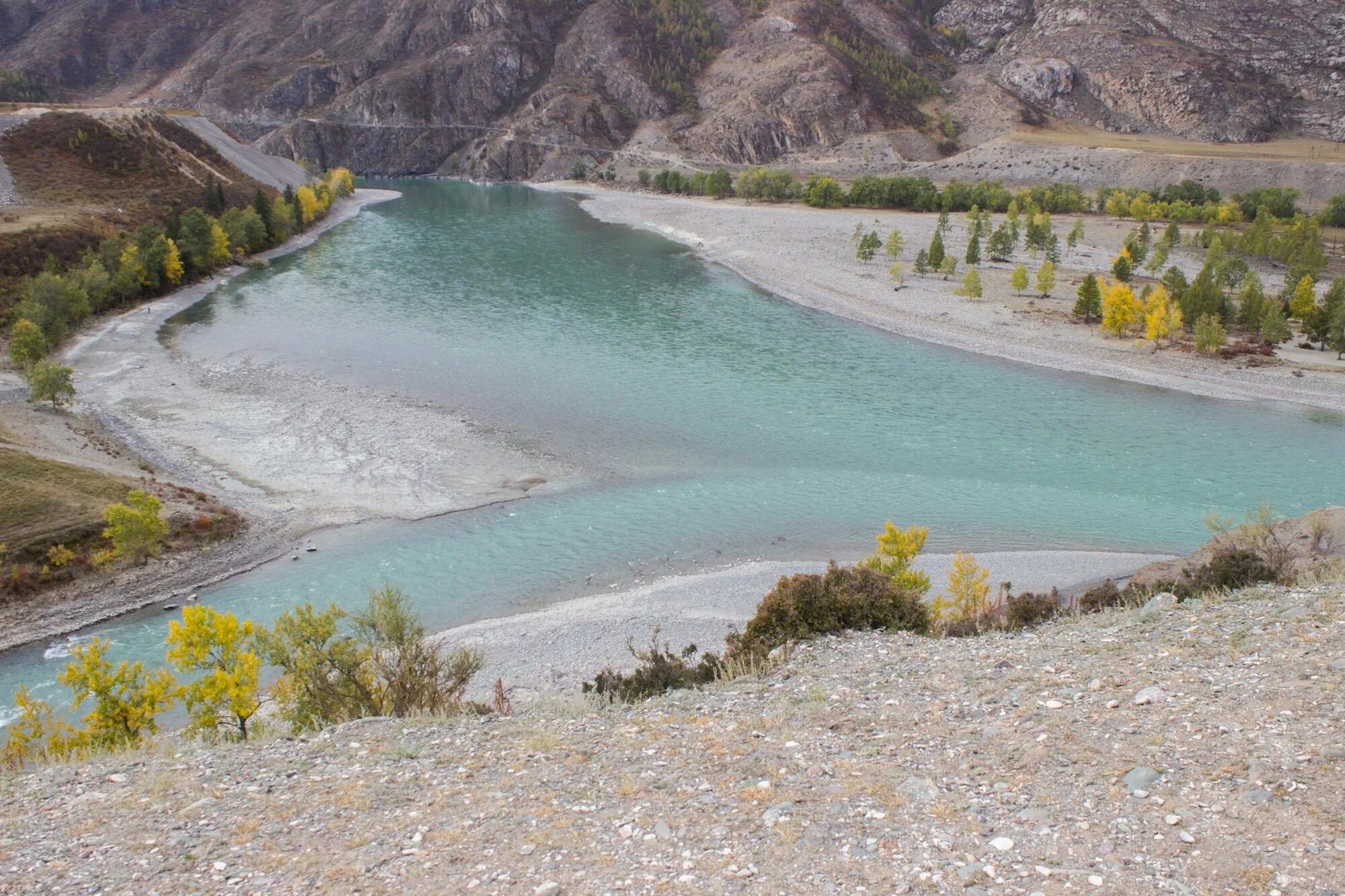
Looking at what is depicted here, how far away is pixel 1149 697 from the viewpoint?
13.6 meters

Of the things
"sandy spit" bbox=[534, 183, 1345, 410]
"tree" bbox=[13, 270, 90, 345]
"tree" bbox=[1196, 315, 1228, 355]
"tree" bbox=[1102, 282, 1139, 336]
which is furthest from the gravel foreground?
"tree" bbox=[1102, 282, 1139, 336]

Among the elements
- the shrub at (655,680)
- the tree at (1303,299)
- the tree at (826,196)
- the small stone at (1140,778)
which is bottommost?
the shrub at (655,680)

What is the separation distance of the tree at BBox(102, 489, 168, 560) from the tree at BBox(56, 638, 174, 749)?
10.4 metres

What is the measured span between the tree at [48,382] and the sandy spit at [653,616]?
29.3m

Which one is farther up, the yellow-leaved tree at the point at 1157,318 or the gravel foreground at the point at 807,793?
the yellow-leaved tree at the point at 1157,318

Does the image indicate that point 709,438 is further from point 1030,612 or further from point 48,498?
point 48,498

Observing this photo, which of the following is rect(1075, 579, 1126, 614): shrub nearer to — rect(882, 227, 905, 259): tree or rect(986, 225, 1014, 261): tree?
rect(882, 227, 905, 259): tree

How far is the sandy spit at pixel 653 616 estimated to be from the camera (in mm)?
24719

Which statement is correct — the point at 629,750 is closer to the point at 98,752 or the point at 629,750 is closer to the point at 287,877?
the point at 287,877

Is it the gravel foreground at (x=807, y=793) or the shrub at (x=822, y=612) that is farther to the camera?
the shrub at (x=822, y=612)

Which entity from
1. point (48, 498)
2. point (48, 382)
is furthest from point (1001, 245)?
point (48, 498)

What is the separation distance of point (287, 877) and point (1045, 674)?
1222 centimetres

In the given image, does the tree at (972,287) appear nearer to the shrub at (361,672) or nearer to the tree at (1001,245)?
the tree at (1001,245)

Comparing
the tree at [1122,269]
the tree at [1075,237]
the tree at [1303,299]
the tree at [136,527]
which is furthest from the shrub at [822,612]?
the tree at [1075,237]
